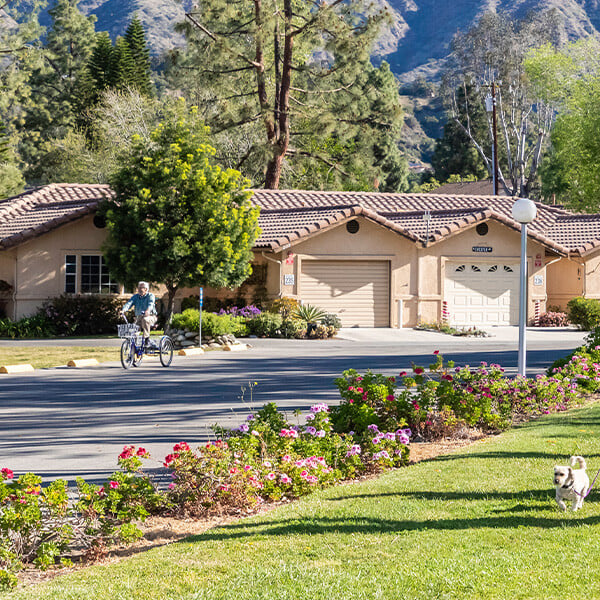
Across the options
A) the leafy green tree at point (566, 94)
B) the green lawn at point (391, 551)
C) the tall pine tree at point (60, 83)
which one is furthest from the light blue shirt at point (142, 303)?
the tall pine tree at point (60, 83)

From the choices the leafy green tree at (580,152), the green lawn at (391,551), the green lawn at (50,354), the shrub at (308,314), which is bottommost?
the green lawn at (391,551)

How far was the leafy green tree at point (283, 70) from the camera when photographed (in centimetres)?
Answer: 4256

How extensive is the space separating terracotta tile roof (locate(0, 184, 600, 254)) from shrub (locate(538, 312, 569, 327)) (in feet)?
8.39

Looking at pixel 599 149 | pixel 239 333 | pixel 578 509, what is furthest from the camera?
pixel 599 149

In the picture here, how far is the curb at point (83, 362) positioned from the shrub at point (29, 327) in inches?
382

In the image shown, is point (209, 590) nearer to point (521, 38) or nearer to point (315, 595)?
point (315, 595)

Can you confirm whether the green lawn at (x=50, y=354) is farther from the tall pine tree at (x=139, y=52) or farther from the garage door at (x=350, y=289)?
the tall pine tree at (x=139, y=52)

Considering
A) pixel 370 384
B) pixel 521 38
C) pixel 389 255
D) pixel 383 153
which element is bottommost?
pixel 370 384

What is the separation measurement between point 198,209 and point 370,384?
60.4ft

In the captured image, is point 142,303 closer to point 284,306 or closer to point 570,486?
point 284,306

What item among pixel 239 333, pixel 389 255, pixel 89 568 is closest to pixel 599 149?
pixel 389 255

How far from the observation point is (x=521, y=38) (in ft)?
223

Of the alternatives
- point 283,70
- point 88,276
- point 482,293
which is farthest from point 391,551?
point 283,70

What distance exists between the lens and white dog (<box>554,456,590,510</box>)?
6786 millimetres
